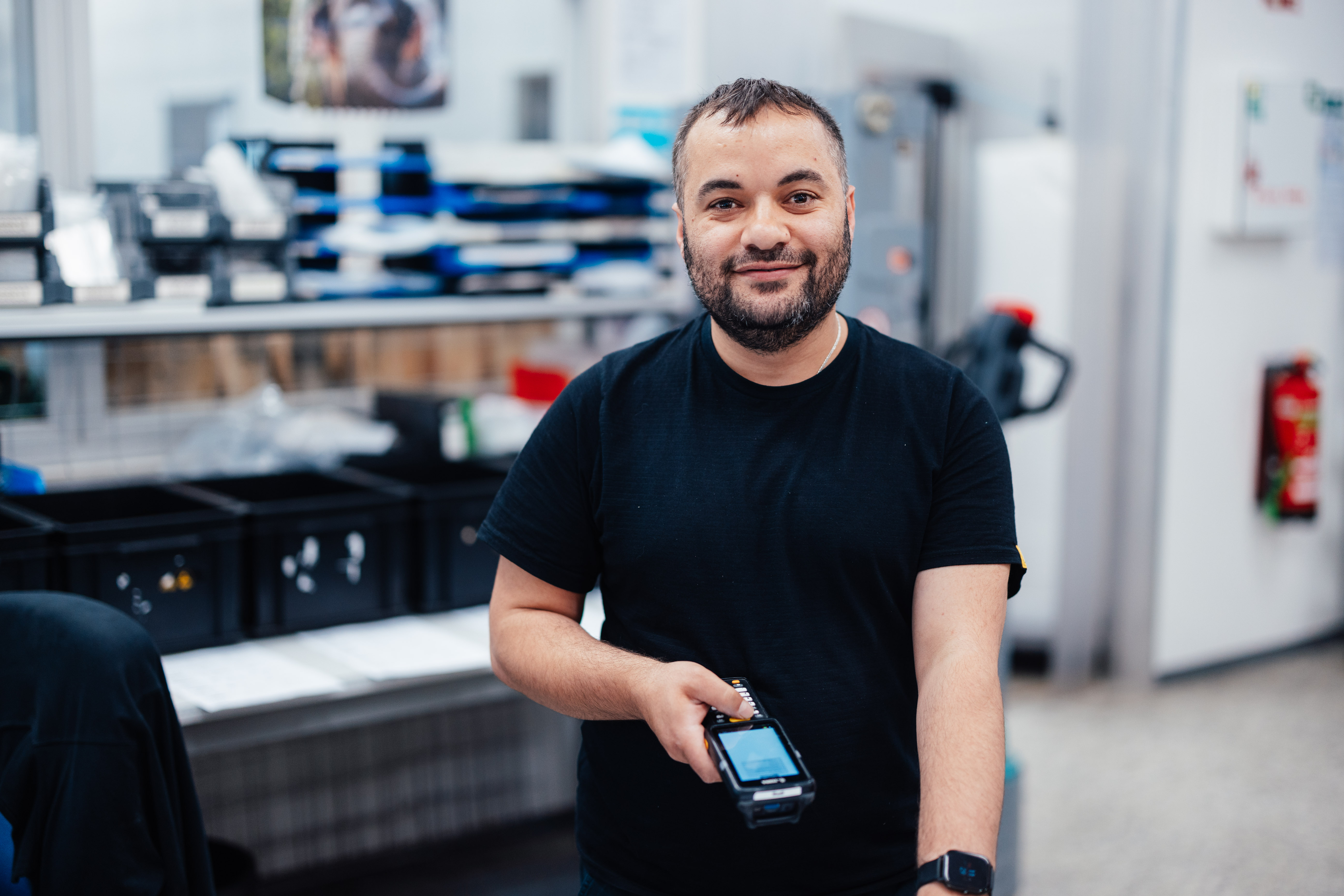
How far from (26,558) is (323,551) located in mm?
471

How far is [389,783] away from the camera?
278 centimetres

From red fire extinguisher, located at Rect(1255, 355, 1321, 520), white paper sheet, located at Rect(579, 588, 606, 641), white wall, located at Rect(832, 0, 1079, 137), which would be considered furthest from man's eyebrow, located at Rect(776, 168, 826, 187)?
red fire extinguisher, located at Rect(1255, 355, 1321, 520)

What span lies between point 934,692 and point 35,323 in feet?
5.09

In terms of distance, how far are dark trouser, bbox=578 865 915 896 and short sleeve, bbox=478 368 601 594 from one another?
315 millimetres

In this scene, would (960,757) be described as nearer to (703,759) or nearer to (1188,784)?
(703,759)

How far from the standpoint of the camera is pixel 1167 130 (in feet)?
12.3

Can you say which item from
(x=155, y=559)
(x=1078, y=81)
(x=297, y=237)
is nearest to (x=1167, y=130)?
(x=1078, y=81)

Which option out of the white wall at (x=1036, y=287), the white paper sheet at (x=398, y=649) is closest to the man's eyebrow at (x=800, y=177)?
the white paper sheet at (x=398, y=649)

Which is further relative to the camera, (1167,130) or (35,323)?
(1167,130)

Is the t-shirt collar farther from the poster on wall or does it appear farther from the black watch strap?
the poster on wall

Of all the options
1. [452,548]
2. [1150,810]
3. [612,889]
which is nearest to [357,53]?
[452,548]

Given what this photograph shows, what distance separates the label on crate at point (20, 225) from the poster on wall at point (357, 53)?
29.1 inches

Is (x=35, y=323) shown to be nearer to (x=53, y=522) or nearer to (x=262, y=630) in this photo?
(x=53, y=522)

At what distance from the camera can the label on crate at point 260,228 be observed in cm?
221
